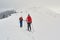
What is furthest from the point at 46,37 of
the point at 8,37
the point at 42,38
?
the point at 8,37

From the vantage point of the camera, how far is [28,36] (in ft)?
41.7

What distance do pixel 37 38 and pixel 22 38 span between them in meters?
0.94

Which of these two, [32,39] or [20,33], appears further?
[20,33]

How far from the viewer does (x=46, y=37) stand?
12.7 meters

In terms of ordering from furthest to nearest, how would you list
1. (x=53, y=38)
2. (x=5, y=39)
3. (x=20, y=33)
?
(x=20, y=33), (x=53, y=38), (x=5, y=39)

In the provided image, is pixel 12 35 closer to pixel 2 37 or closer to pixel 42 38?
pixel 2 37

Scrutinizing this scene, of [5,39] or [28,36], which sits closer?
[5,39]

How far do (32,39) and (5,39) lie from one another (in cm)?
161

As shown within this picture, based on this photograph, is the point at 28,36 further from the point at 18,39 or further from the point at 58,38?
the point at 58,38

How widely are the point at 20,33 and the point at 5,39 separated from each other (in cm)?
187

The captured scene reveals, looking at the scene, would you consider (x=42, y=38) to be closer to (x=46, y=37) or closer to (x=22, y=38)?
(x=46, y=37)

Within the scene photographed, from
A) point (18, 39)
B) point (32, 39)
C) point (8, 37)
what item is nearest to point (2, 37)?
point (8, 37)

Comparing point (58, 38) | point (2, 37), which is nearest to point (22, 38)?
point (2, 37)

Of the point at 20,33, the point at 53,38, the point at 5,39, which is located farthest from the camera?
the point at 20,33
